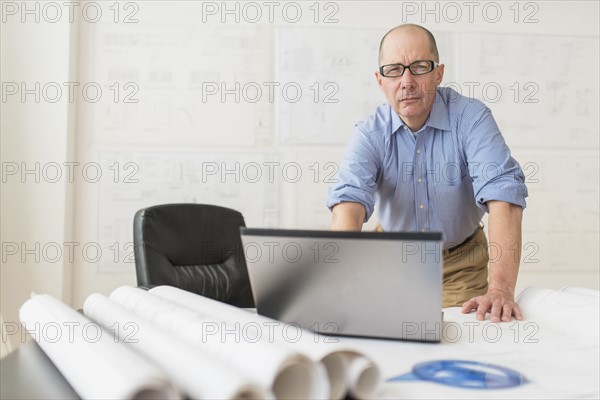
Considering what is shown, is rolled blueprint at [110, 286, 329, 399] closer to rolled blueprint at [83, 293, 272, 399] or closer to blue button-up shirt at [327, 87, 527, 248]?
rolled blueprint at [83, 293, 272, 399]

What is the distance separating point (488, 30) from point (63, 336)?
3004 millimetres

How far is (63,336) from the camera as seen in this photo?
83 centimetres

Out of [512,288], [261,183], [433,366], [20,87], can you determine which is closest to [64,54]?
[20,87]

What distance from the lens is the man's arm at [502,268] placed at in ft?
4.17

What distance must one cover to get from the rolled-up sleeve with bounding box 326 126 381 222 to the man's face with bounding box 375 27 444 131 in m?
0.16

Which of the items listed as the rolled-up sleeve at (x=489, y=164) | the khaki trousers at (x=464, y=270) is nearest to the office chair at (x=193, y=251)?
the khaki trousers at (x=464, y=270)

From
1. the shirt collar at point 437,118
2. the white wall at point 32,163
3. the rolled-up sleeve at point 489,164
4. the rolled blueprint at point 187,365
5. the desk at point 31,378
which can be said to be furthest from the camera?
the white wall at point 32,163

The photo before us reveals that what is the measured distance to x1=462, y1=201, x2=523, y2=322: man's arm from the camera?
50.1 inches

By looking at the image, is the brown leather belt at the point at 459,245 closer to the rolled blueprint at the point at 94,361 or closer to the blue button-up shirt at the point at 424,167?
the blue button-up shirt at the point at 424,167

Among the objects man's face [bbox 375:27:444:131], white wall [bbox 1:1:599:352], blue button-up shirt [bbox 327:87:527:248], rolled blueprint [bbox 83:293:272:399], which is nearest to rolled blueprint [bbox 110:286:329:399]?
rolled blueprint [bbox 83:293:272:399]

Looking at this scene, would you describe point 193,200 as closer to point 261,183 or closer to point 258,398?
point 261,183

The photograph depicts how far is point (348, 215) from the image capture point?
5.85ft

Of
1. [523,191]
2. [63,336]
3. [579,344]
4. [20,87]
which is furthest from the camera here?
[20,87]

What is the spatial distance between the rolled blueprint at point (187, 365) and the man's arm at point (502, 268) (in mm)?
764
